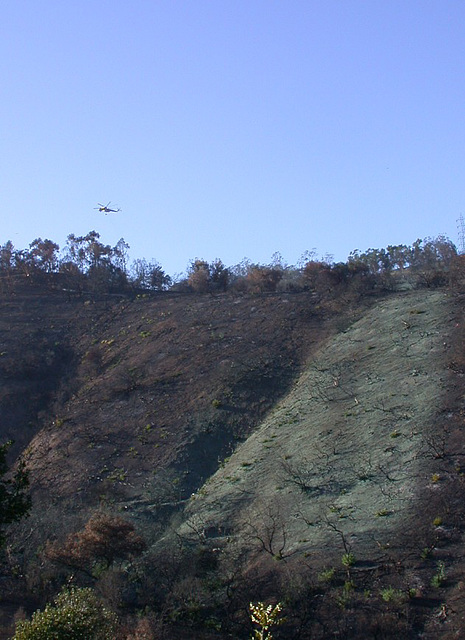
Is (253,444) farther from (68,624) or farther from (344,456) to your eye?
(68,624)

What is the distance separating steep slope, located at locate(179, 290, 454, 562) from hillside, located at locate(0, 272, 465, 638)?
10cm

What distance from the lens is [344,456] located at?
31.0 meters

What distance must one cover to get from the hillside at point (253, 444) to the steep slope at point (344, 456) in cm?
10

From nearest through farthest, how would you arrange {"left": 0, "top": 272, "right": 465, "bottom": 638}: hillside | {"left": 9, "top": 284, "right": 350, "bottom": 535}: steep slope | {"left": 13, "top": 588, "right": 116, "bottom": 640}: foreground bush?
{"left": 13, "top": 588, "right": 116, "bottom": 640}: foreground bush, {"left": 0, "top": 272, "right": 465, "bottom": 638}: hillside, {"left": 9, "top": 284, "right": 350, "bottom": 535}: steep slope

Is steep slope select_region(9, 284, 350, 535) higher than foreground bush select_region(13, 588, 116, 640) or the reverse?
higher

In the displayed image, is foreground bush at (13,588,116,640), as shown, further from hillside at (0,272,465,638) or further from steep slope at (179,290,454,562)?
steep slope at (179,290,454,562)

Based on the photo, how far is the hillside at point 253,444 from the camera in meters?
22.6

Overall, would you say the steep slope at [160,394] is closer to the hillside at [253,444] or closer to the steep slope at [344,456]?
the hillside at [253,444]

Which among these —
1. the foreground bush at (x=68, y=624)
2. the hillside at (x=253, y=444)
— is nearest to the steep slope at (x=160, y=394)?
the hillside at (x=253, y=444)

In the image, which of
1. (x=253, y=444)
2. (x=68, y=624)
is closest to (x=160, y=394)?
(x=253, y=444)

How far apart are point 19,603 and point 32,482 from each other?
466 inches

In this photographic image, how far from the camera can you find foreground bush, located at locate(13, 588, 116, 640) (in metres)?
15.6

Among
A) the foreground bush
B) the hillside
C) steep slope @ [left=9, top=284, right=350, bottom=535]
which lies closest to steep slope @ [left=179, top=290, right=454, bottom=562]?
A: the hillside

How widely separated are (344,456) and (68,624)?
17.4 meters
